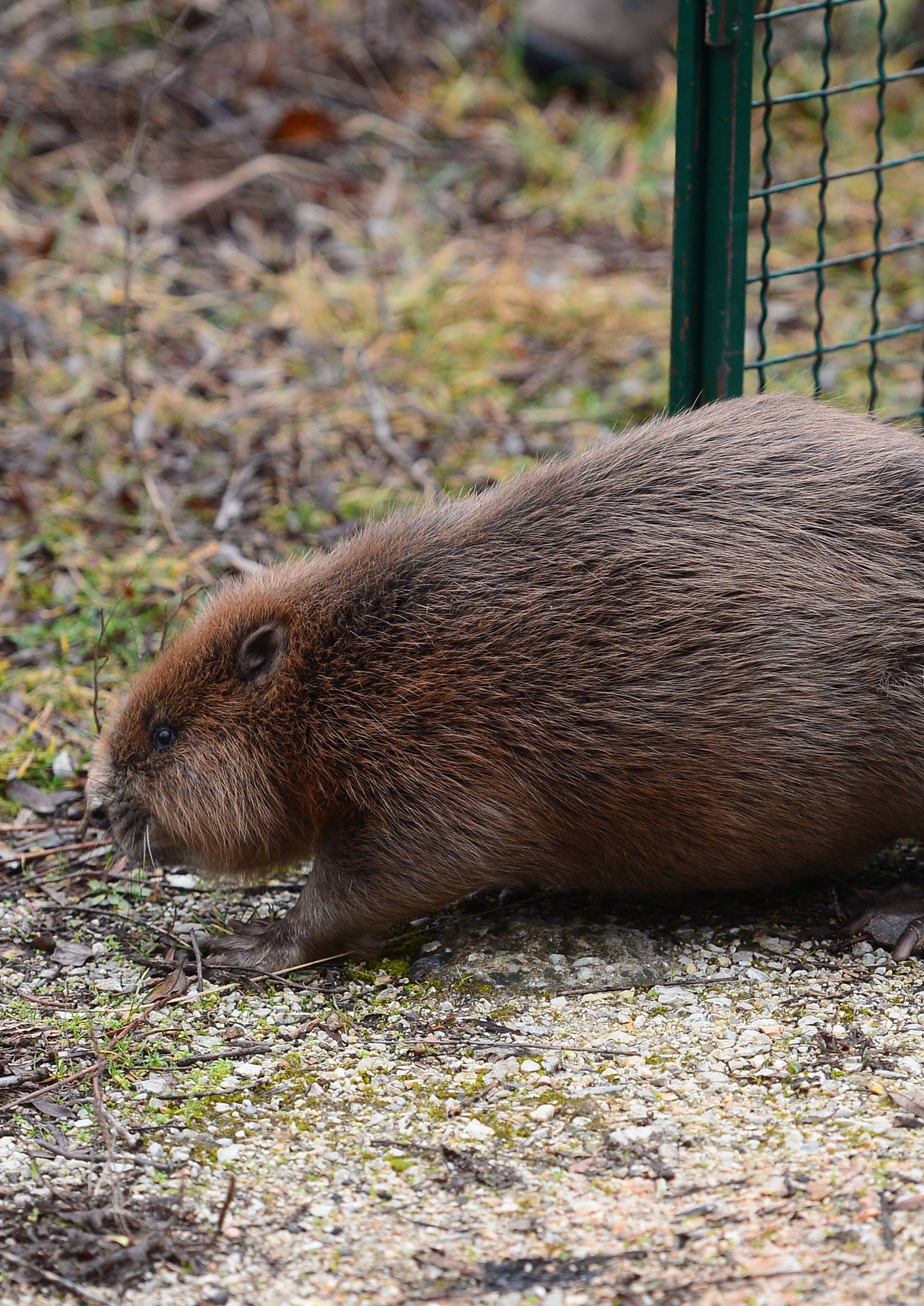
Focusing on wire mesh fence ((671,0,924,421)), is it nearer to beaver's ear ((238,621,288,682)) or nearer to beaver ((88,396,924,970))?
beaver ((88,396,924,970))

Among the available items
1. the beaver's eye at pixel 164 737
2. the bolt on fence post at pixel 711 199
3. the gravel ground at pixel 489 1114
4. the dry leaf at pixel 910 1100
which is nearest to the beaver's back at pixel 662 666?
the gravel ground at pixel 489 1114

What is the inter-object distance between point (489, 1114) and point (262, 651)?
1594 millimetres

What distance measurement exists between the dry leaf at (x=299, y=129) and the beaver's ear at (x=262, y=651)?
6.24 meters

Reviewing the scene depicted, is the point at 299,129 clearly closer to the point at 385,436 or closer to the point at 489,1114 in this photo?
the point at 385,436

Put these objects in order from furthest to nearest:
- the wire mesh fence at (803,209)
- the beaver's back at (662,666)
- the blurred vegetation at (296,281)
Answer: the blurred vegetation at (296,281), the wire mesh fence at (803,209), the beaver's back at (662,666)

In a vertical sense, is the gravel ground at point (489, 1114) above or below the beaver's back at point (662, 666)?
below

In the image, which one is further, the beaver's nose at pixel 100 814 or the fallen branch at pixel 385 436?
the fallen branch at pixel 385 436

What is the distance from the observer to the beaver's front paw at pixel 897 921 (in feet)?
13.0

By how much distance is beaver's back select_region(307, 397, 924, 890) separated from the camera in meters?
3.87

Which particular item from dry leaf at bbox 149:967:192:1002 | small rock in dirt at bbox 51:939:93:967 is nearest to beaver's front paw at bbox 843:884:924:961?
dry leaf at bbox 149:967:192:1002

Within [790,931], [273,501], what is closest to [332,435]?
[273,501]

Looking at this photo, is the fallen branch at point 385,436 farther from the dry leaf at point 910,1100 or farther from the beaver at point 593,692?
the dry leaf at point 910,1100

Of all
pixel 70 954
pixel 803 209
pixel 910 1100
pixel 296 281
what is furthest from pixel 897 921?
pixel 803 209

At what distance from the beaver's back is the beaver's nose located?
780mm
